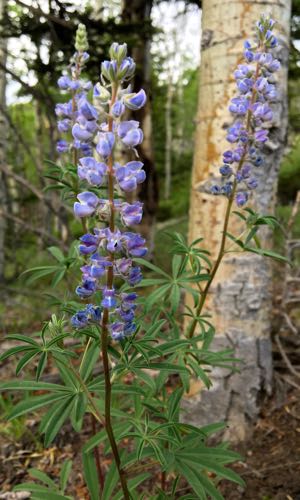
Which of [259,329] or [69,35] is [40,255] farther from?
[259,329]

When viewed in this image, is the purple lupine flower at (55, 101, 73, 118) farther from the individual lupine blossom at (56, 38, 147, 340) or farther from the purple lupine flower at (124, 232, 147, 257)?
the purple lupine flower at (124, 232, 147, 257)

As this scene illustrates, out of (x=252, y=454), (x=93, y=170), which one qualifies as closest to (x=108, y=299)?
(x=93, y=170)

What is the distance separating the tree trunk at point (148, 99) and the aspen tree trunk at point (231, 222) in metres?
2.58

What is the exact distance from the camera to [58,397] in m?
1.45

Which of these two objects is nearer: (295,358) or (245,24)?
(245,24)

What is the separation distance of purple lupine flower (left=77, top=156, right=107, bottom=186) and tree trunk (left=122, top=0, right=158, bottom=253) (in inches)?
168

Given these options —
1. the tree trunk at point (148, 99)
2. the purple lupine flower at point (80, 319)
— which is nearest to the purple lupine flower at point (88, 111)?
the purple lupine flower at point (80, 319)

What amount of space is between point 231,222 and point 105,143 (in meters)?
1.67

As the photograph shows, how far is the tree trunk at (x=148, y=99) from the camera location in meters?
5.59

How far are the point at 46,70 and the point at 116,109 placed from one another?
170 inches

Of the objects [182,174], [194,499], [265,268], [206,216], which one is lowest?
[182,174]

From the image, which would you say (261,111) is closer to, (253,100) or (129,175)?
(253,100)

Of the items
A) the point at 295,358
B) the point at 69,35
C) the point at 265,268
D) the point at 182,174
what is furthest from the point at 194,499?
the point at 182,174

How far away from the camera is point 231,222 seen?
2633mm
